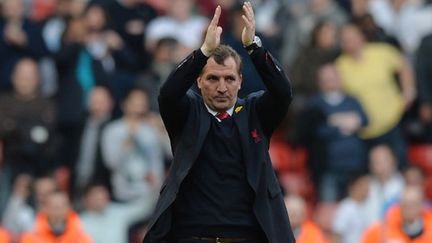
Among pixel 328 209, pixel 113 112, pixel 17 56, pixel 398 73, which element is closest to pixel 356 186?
pixel 328 209

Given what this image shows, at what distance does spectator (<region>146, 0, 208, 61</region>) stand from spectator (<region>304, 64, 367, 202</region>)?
1.63m

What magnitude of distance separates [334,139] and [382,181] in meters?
0.67

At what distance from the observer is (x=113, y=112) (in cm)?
1525

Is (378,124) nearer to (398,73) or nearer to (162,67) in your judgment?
(398,73)

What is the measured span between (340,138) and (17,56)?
11.5 ft

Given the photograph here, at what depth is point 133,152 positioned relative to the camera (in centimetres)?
1505

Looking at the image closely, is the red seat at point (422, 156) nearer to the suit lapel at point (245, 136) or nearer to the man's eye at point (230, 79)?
the suit lapel at point (245, 136)

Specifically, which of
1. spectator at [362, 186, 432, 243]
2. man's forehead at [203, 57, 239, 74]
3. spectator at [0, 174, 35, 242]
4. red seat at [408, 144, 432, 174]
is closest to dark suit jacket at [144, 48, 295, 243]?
man's forehead at [203, 57, 239, 74]

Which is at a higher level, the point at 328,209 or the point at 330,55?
the point at 330,55

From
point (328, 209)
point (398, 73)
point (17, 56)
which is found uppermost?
point (17, 56)

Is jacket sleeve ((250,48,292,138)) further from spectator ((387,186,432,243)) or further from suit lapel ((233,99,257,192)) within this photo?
spectator ((387,186,432,243))

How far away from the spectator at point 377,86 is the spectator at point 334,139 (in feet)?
1.02

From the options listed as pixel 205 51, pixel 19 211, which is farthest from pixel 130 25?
pixel 205 51

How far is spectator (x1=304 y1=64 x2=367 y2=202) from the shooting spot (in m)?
15.2
